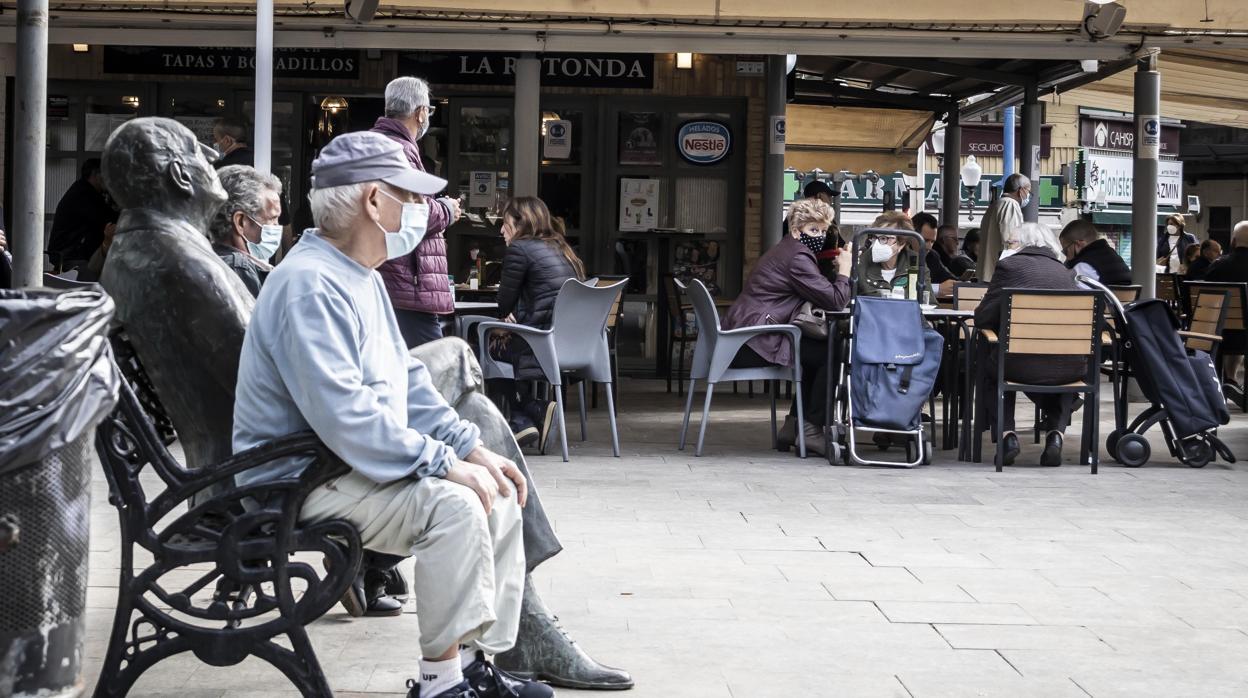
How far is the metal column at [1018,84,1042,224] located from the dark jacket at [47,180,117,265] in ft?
28.3

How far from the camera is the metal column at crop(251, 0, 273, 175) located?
6.66 meters

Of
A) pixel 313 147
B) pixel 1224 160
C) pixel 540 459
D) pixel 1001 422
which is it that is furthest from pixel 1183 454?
pixel 1224 160

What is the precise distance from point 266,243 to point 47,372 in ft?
9.79

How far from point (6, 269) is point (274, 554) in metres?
6.85

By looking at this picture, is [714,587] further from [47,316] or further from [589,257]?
[589,257]

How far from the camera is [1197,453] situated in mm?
8789

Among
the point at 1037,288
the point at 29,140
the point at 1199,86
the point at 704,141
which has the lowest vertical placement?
the point at 1037,288

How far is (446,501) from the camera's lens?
3309 mm

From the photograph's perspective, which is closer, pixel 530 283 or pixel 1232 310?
pixel 530 283

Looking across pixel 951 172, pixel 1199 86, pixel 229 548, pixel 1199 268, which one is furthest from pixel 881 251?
pixel 951 172

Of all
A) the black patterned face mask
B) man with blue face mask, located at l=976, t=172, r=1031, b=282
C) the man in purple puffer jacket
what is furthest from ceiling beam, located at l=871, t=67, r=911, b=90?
the man in purple puffer jacket

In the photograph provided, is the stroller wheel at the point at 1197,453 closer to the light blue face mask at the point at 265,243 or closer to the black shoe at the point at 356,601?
the light blue face mask at the point at 265,243

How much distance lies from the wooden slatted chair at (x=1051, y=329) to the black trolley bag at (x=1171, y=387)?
0.47 metres

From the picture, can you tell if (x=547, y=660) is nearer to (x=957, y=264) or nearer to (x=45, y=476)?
(x=45, y=476)
